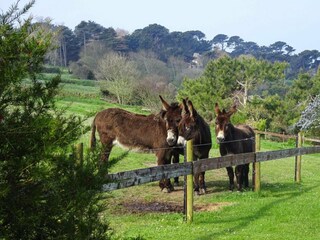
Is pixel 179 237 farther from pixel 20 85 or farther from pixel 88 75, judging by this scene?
pixel 88 75

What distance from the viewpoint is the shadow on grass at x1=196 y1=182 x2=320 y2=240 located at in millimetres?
7309

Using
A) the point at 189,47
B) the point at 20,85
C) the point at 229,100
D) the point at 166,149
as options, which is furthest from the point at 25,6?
the point at 189,47

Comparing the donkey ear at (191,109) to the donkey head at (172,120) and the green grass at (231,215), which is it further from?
the green grass at (231,215)

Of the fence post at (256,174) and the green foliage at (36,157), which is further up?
the green foliage at (36,157)

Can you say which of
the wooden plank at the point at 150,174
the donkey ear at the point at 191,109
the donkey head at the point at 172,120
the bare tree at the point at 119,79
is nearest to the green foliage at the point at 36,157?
the wooden plank at the point at 150,174

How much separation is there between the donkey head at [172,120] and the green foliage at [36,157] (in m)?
7.50

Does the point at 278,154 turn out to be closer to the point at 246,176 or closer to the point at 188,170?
the point at 246,176

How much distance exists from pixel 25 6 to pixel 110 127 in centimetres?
927

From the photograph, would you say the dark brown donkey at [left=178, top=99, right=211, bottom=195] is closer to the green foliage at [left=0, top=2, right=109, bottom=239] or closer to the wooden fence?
the wooden fence

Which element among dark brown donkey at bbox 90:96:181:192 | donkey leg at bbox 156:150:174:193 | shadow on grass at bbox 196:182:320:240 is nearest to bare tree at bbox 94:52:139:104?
dark brown donkey at bbox 90:96:181:192

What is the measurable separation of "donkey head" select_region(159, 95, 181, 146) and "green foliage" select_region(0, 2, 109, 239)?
7.50 meters

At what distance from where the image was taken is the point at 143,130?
1133 cm

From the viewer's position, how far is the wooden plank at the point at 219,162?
26.7ft

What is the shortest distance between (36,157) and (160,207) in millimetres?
7067
